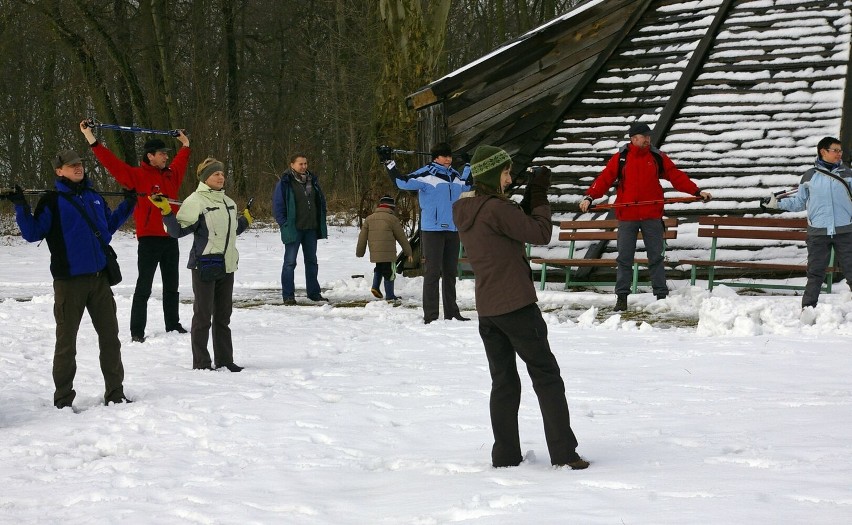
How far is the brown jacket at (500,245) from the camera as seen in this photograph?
5098 mm

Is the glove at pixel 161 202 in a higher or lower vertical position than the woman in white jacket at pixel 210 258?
higher

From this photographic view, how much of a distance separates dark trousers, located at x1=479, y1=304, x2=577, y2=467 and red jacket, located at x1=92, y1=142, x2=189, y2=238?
5.17 m

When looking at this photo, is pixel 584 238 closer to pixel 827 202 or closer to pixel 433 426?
pixel 827 202

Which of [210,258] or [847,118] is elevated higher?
[847,118]

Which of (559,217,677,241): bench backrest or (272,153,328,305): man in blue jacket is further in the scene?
(559,217,677,241): bench backrest

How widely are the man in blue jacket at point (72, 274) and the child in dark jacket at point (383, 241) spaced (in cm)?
585

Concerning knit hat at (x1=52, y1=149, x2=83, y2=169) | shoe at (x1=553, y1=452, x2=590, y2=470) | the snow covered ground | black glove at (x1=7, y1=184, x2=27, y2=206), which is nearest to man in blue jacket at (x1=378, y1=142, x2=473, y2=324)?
the snow covered ground

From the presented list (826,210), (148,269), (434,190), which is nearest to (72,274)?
(148,269)

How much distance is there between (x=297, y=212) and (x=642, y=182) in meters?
4.17

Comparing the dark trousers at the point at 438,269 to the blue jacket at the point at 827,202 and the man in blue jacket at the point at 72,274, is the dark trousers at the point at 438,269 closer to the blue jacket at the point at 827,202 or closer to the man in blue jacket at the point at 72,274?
the blue jacket at the point at 827,202

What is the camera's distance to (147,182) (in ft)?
32.0

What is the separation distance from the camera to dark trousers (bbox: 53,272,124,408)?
7012mm

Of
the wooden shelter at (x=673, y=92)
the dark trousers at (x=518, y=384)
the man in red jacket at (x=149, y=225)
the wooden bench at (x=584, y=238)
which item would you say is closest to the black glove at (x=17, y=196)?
the man in red jacket at (x=149, y=225)

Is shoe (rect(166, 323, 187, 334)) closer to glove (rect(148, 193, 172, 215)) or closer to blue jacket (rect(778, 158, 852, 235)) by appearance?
glove (rect(148, 193, 172, 215))
